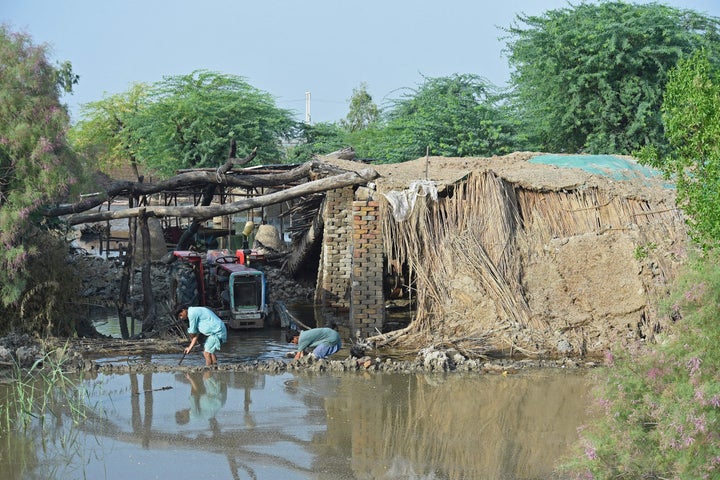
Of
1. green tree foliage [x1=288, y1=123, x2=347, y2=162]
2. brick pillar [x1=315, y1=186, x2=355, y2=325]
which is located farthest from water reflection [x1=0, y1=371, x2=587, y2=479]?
green tree foliage [x1=288, y1=123, x2=347, y2=162]

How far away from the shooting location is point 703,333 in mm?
7004

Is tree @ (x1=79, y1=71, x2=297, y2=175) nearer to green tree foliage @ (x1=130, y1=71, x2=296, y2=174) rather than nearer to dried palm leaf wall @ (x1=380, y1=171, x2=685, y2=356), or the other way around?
green tree foliage @ (x1=130, y1=71, x2=296, y2=174)

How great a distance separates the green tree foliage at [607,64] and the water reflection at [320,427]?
15453 mm

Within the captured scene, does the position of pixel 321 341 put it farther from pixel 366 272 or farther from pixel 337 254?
pixel 337 254

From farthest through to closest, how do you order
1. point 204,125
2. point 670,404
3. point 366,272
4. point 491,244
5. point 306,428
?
point 204,125 → point 366,272 → point 491,244 → point 306,428 → point 670,404

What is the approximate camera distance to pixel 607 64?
26422 millimetres

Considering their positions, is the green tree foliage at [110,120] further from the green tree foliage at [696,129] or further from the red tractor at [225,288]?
the green tree foliage at [696,129]

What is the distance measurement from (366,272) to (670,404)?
10.2m

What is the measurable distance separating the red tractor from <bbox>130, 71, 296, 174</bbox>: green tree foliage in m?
13.8

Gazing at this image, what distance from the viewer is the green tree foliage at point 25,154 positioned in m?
14.2

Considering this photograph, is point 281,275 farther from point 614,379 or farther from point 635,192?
point 614,379

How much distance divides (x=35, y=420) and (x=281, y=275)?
14.3 meters

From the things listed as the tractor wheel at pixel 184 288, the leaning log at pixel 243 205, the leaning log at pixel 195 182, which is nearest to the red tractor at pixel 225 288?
the tractor wheel at pixel 184 288

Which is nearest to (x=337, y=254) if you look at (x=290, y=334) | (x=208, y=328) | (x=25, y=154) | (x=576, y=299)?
(x=290, y=334)
